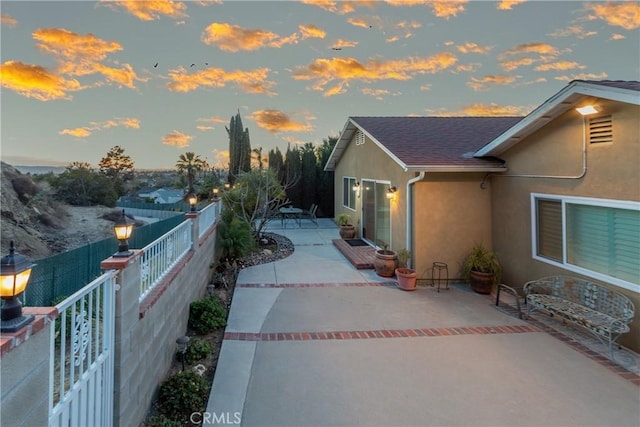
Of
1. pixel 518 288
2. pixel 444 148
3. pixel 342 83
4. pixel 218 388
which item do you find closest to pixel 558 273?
pixel 518 288

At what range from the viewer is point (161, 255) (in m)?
3.96

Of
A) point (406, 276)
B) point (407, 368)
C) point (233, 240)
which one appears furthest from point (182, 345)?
point (406, 276)

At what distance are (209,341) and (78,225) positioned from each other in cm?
1532

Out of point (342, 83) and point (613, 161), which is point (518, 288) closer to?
point (613, 161)

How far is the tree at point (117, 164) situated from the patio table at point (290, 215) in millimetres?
29748

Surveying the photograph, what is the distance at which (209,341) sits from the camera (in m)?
4.63

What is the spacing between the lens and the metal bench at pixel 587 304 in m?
4.20

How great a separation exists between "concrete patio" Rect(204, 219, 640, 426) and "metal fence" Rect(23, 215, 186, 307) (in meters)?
2.14

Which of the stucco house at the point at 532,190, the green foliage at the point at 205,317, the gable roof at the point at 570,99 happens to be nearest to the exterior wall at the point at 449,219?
the stucco house at the point at 532,190

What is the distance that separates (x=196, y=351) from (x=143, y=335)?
132cm

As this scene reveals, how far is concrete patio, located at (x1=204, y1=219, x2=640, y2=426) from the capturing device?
311cm

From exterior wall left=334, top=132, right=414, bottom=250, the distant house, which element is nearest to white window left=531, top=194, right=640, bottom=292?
exterior wall left=334, top=132, right=414, bottom=250

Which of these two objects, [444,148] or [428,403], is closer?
[428,403]

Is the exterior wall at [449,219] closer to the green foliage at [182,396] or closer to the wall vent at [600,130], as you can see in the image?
the wall vent at [600,130]
